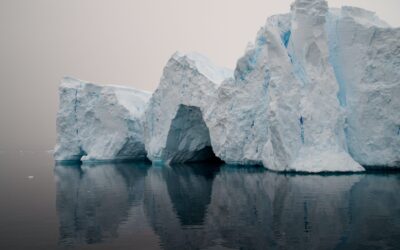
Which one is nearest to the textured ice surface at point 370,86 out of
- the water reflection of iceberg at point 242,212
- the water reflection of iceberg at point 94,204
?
the water reflection of iceberg at point 242,212

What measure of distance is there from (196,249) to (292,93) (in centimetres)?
1458

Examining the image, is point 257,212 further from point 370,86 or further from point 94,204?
point 370,86

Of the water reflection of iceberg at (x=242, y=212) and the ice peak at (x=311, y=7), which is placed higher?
the ice peak at (x=311, y=7)

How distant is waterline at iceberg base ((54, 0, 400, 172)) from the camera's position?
20.1 meters

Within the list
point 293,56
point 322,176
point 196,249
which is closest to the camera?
point 196,249

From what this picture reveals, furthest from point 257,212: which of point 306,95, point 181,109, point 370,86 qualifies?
point 181,109

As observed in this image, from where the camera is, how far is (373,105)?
2055 cm

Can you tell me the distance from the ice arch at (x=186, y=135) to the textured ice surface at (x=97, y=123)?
3878 mm

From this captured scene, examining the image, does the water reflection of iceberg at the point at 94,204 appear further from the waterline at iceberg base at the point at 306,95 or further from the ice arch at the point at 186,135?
the ice arch at the point at 186,135

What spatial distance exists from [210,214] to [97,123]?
22375mm

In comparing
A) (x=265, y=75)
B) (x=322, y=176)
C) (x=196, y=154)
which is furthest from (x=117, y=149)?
(x=322, y=176)

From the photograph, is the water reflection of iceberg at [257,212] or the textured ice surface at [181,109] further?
the textured ice surface at [181,109]

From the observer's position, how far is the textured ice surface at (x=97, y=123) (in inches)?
1225

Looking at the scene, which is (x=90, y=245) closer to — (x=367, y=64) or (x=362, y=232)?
(x=362, y=232)
